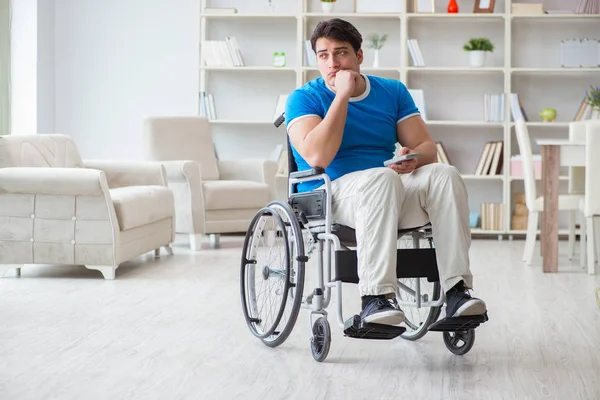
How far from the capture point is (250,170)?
6.35 meters

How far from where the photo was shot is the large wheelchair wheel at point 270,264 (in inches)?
100.0

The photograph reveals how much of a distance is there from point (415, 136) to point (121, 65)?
4934 millimetres

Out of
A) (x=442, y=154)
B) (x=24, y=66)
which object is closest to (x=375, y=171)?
(x=442, y=154)

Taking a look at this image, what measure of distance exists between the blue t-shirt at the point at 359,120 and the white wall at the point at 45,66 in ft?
15.0

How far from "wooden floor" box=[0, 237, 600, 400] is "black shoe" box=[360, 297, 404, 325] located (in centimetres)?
16

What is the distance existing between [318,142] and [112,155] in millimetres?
5005

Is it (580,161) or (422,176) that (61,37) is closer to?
(580,161)

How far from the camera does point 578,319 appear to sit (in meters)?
3.30

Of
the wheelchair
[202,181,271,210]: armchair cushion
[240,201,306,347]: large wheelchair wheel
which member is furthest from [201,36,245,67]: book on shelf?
the wheelchair

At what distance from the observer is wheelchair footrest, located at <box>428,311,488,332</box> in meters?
2.38

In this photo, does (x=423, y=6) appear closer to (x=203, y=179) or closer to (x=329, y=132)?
(x=203, y=179)

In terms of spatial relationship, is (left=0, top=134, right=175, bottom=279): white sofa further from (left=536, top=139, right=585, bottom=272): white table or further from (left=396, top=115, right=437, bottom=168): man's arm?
(left=536, top=139, right=585, bottom=272): white table

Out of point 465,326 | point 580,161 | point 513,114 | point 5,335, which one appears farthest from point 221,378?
point 513,114

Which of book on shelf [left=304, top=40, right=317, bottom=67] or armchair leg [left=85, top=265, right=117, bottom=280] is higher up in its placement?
book on shelf [left=304, top=40, right=317, bottom=67]
